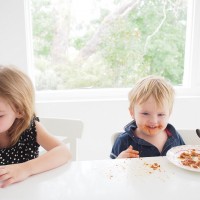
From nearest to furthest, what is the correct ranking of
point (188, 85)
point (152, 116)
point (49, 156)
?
point (49, 156), point (152, 116), point (188, 85)

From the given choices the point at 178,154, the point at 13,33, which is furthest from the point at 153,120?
the point at 13,33

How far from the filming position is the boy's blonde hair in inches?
42.5

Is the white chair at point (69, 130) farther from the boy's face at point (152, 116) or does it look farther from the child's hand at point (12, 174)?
the child's hand at point (12, 174)

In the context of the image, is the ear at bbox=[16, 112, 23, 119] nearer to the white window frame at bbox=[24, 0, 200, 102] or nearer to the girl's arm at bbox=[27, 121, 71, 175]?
the girl's arm at bbox=[27, 121, 71, 175]

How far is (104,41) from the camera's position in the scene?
197 cm

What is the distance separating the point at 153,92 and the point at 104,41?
990 mm

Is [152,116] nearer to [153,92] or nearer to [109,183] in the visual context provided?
[153,92]

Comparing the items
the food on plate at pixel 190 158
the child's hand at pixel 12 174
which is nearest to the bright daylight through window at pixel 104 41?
the food on plate at pixel 190 158

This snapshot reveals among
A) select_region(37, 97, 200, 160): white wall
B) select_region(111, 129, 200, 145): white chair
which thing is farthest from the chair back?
select_region(37, 97, 200, 160): white wall

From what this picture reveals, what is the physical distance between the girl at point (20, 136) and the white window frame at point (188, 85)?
0.92 metres

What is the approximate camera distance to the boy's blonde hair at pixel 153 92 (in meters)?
1.08

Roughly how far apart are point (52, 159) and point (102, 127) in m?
1.15

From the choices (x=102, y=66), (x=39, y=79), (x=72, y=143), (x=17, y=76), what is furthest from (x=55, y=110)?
(x=17, y=76)

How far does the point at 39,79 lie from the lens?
199 centimetres
